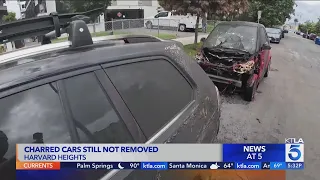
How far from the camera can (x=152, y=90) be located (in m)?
2.10

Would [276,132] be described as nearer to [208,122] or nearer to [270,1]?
[208,122]

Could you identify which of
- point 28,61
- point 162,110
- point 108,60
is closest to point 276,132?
point 162,110

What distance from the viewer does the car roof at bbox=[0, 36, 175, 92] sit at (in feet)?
4.95

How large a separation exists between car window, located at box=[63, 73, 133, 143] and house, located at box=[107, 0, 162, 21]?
42.8 meters

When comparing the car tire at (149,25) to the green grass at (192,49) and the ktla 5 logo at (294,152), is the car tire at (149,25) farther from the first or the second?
Result: the ktla 5 logo at (294,152)

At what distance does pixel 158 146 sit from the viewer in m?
1.82

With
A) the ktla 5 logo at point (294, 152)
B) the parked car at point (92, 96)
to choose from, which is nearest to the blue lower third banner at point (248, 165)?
the ktla 5 logo at point (294, 152)

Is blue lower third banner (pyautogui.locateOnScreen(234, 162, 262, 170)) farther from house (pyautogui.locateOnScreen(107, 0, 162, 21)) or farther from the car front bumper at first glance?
house (pyautogui.locateOnScreen(107, 0, 162, 21))

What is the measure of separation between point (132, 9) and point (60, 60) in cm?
4455

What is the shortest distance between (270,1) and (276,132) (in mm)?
39068

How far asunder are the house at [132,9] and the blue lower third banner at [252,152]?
42.6 meters

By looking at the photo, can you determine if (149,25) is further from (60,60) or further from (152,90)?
(60,60)

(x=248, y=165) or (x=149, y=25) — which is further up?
(x=149, y=25)

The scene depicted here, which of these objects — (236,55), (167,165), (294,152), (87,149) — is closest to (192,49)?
(236,55)
